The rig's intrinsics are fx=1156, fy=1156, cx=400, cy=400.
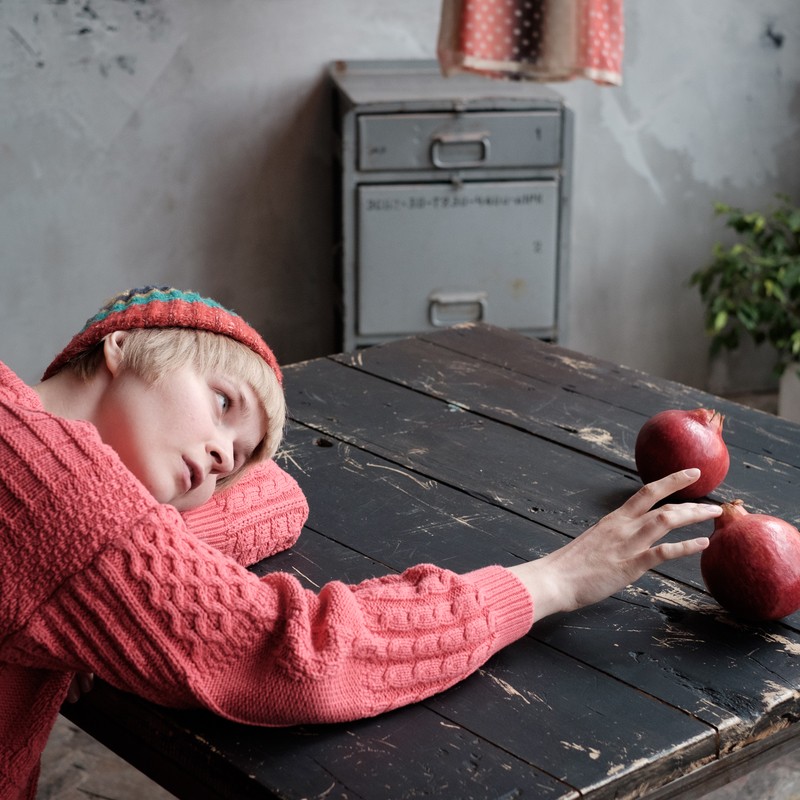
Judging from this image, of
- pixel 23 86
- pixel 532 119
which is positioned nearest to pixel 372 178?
pixel 532 119

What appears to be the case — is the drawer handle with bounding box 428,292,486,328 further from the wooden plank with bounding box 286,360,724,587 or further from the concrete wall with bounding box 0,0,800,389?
the wooden plank with bounding box 286,360,724,587

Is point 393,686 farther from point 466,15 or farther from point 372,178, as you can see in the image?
point 372,178

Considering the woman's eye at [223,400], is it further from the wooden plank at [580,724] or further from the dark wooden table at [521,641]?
the wooden plank at [580,724]

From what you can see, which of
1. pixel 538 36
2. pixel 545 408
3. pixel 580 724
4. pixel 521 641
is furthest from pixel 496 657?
pixel 538 36

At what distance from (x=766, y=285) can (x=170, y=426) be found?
2762mm

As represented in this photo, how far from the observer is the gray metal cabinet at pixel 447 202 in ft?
10.5

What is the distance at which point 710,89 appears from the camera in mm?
3979

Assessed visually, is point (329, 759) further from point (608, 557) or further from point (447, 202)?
point (447, 202)

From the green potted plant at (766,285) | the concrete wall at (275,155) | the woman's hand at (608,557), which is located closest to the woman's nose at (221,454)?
the woman's hand at (608,557)

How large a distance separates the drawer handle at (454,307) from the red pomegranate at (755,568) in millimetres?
2178

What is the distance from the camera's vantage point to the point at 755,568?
122 centimetres

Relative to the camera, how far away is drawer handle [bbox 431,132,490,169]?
3205 mm

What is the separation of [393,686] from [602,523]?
0.34 meters

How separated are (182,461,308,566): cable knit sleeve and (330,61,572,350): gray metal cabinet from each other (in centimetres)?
191
